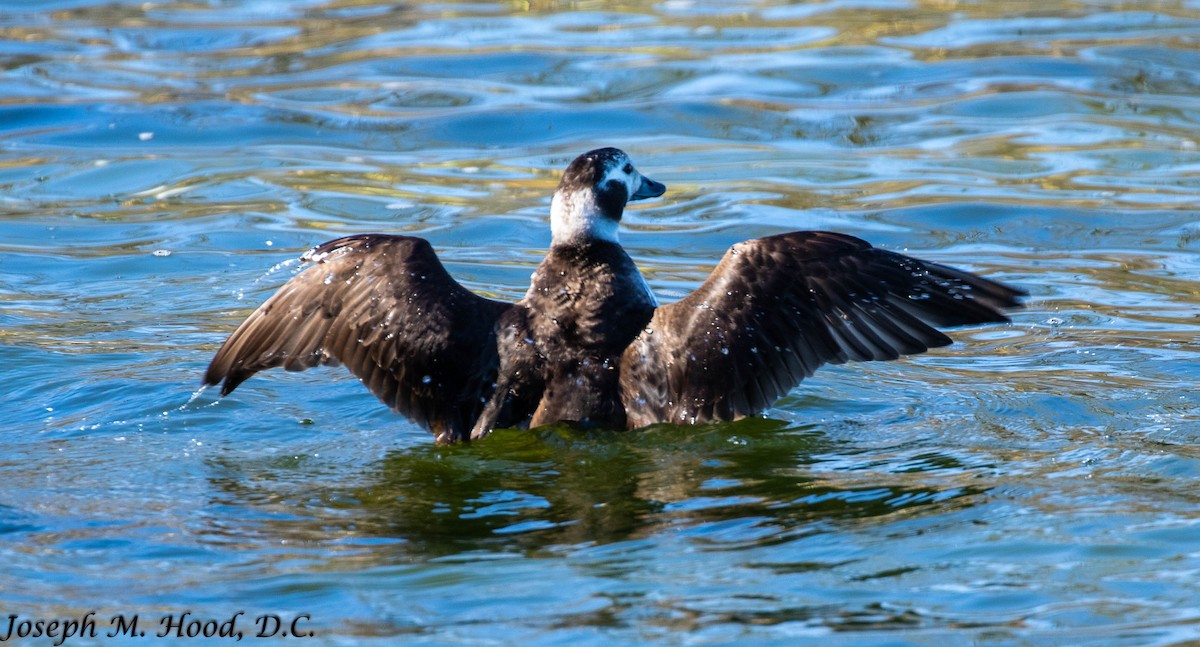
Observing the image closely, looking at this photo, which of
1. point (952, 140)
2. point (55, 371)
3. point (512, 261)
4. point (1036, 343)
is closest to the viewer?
point (55, 371)

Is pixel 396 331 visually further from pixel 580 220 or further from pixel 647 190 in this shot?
pixel 647 190

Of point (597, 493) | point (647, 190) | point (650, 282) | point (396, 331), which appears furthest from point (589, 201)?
point (650, 282)

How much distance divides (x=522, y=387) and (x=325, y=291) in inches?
37.0

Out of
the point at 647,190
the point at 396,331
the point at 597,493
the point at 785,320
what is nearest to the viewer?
the point at 597,493

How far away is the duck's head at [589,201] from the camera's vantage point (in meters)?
6.81

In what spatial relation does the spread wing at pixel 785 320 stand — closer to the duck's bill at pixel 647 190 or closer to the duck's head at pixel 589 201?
the duck's head at pixel 589 201

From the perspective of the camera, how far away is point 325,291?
666cm

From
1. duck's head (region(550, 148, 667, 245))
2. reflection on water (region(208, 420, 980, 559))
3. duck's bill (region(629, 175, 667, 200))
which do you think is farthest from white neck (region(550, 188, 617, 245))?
reflection on water (region(208, 420, 980, 559))

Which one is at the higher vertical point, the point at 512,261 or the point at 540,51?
the point at 540,51

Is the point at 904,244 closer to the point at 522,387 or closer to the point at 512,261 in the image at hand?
the point at 512,261

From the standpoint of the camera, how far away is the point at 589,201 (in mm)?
6809

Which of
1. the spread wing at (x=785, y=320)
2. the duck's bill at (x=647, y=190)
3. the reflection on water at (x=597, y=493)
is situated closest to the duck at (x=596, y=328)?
the spread wing at (x=785, y=320)

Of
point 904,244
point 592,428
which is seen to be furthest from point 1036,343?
point 592,428

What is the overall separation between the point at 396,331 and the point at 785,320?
1.59m
